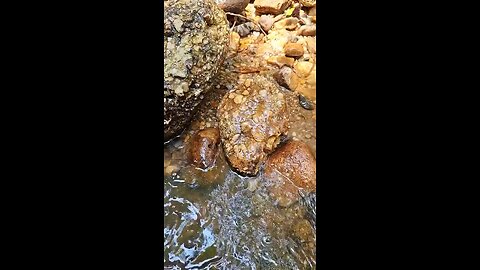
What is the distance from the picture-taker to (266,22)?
1896mm

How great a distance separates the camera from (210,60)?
5.02 feet

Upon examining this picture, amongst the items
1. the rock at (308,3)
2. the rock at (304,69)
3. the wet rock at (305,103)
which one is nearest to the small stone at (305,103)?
the wet rock at (305,103)

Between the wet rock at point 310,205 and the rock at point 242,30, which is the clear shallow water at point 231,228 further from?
the rock at point 242,30

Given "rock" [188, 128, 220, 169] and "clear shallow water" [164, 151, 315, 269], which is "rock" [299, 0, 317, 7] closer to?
"rock" [188, 128, 220, 169]

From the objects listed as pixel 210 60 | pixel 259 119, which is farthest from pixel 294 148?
pixel 210 60

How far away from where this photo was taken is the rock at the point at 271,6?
189 cm

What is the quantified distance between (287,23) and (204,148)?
733 mm

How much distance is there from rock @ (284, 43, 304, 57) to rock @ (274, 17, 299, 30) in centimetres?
10

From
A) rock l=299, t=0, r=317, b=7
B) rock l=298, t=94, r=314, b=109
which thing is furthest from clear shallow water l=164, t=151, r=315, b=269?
rock l=299, t=0, r=317, b=7

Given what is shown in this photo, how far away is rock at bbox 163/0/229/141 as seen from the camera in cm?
146

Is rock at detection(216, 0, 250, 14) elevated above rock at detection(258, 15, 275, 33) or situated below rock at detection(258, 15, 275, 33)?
above

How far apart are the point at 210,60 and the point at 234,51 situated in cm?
29

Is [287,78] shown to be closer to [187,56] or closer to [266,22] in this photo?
[266,22]

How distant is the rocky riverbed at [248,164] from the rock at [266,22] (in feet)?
0.21
